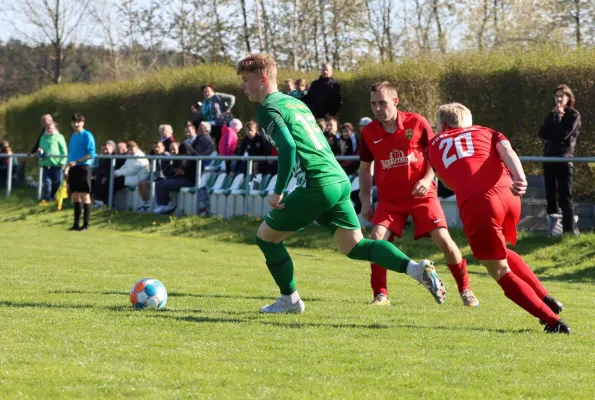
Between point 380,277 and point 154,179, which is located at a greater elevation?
point 154,179

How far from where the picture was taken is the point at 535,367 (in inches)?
223

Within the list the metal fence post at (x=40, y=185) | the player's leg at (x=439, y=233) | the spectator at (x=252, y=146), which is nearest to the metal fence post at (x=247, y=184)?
the spectator at (x=252, y=146)

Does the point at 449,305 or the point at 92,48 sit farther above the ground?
the point at 92,48

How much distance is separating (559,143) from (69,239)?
26.8 feet

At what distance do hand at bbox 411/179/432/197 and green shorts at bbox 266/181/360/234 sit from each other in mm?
1270

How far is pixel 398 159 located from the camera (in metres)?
9.10

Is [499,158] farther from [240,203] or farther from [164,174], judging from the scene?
[164,174]

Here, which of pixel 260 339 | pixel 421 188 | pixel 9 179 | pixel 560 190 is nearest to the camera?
pixel 260 339

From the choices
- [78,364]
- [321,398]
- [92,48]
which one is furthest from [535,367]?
[92,48]

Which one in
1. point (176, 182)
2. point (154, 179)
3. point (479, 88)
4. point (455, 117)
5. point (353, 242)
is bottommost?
point (353, 242)

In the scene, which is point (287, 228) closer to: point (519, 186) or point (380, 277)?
point (380, 277)

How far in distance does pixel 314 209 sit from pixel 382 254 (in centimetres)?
65

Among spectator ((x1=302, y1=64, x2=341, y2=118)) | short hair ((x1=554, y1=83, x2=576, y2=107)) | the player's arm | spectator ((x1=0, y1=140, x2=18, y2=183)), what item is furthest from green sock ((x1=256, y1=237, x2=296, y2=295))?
spectator ((x1=0, y1=140, x2=18, y2=183))

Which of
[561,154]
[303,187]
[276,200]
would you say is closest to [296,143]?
[303,187]
